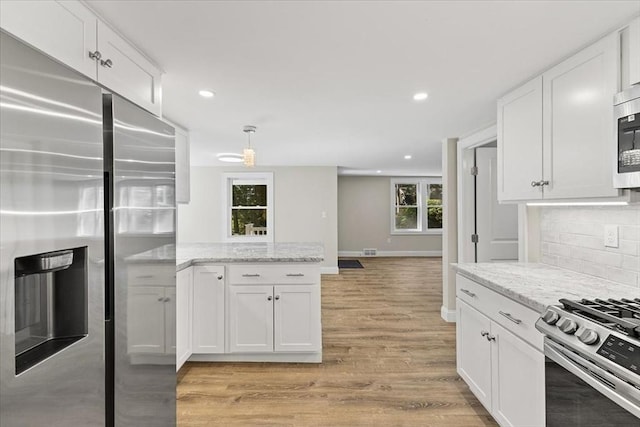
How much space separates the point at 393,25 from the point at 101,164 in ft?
4.53

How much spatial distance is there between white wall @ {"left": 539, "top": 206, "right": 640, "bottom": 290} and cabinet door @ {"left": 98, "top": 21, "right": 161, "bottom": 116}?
279 centimetres

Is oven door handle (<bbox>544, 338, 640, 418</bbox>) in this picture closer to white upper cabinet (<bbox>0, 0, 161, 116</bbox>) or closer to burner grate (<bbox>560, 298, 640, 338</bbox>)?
burner grate (<bbox>560, 298, 640, 338</bbox>)

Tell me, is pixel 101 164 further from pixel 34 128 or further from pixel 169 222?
pixel 169 222

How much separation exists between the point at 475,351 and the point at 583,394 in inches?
36.0

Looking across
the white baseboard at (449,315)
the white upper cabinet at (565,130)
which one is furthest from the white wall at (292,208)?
the white upper cabinet at (565,130)

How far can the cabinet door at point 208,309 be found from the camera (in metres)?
2.87

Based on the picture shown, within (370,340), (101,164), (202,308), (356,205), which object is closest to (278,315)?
(202,308)

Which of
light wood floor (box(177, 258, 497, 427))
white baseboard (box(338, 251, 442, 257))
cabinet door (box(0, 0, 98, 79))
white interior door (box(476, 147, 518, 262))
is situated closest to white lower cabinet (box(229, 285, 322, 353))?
light wood floor (box(177, 258, 497, 427))

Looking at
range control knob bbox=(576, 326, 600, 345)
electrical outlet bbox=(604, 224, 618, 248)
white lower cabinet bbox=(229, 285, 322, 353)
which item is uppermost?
electrical outlet bbox=(604, 224, 618, 248)

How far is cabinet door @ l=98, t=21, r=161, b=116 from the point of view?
151 centimetres

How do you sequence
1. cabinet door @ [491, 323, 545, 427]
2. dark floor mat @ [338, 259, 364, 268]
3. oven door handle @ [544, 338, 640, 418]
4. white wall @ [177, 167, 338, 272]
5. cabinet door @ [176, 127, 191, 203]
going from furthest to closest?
1. dark floor mat @ [338, 259, 364, 268]
2. white wall @ [177, 167, 338, 272]
3. cabinet door @ [176, 127, 191, 203]
4. cabinet door @ [491, 323, 545, 427]
5. oven door handle @ [544, 338, 640, 418]

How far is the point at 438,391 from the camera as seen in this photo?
7.93ft

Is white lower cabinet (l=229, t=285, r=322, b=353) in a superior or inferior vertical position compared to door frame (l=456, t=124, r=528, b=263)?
inferior

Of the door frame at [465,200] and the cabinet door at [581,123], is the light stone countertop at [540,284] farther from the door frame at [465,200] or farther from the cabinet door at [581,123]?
the door frame at [465,200]
